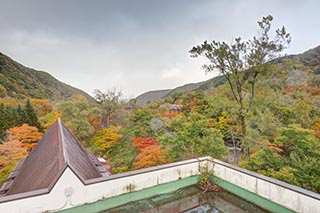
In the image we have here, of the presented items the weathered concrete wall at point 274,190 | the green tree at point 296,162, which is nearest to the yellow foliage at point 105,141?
the green tree at point 296,162

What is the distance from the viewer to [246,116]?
8359mm

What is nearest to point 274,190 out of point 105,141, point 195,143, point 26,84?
point 195,143

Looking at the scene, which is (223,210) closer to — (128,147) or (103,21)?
(103,21)

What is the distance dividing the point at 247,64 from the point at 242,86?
110 centimetres

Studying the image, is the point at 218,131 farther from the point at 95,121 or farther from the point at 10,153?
the point at 95,121

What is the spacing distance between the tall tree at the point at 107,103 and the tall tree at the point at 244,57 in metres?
10.2

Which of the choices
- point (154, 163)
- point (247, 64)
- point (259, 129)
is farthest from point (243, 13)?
point (154, 163)

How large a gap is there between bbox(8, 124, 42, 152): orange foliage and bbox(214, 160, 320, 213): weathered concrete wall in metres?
10.2

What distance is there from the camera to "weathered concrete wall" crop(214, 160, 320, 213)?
7.78ft

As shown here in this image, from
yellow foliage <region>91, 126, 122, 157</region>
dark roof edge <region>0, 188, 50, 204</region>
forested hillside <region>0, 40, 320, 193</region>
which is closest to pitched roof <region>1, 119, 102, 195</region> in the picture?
dark roof edge <region>0, 188, 50, 204</region>

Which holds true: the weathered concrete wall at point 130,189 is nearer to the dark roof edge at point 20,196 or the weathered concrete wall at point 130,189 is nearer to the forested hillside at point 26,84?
the dark roof edge at point 20,196

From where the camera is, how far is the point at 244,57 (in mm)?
8000

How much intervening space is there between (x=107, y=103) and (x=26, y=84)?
603 inches

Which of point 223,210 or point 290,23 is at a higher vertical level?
point 290,23
